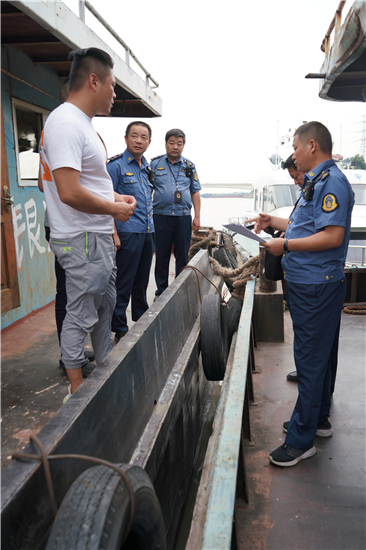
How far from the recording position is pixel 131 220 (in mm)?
3682

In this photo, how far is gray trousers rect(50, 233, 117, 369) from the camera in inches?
87.2

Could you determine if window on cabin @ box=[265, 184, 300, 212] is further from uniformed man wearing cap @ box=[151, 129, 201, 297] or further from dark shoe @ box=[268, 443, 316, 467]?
dark shoe @ box=[268, 443, 316, 467]

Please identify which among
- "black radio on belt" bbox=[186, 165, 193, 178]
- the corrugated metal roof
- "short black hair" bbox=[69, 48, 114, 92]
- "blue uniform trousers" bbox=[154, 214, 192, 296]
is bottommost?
"blue uniform trousers" bbox=[154, 214, 192, 296]

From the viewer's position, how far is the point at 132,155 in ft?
12.5

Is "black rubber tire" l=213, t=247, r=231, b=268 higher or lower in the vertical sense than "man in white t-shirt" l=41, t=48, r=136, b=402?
lower

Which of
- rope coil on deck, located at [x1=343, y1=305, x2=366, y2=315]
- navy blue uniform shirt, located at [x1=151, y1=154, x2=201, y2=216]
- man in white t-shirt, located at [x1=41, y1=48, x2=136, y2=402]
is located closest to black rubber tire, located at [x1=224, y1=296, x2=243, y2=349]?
navy blue uniform shirt, located at [x1=151, y1=154, x2=201, y2=216]

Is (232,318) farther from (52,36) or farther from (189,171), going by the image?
(52,36)

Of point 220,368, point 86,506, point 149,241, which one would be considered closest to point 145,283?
point 149,241

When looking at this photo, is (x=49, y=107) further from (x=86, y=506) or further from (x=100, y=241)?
(x=86, y=506)

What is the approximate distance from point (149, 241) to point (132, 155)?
844mm

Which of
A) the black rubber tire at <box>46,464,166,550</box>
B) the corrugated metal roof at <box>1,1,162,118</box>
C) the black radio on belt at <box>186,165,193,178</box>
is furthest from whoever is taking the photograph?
the black radio on belt at <box>186,165,193,178</box>

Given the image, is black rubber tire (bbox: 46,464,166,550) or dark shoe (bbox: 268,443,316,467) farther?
dark shoe (bbox: 268,443,316,467)

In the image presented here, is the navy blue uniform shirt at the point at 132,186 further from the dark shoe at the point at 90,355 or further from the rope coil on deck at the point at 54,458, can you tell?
the rope coil on deck at the point at 54,458

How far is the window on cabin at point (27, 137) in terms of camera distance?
4435 mm
